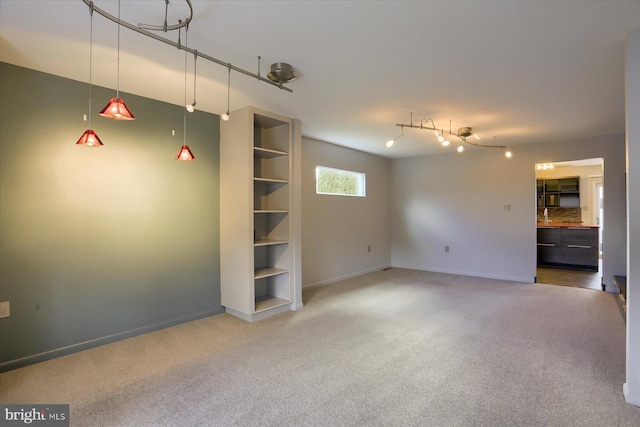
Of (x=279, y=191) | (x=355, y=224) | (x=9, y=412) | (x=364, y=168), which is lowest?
(x=9, y=412)

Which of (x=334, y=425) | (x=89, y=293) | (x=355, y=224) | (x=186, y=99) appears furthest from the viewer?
(x=355, y=224)

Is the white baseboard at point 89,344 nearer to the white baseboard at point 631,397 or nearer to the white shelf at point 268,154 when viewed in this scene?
the white shelf at point 268,154

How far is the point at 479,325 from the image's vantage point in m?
3.51

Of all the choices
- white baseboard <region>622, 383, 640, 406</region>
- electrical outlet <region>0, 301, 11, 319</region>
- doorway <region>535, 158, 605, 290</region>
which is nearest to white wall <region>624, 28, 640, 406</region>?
white baseboard <region>622, 383, 640, 406</region>

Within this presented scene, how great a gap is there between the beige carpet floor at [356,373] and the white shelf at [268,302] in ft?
0.52

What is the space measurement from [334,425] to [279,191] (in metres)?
2.82

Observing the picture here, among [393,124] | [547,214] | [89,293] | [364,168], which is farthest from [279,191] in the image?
[547,214]

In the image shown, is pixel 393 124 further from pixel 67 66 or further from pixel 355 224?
pixel 67 66

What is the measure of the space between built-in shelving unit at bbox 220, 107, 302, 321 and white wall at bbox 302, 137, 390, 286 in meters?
0.93

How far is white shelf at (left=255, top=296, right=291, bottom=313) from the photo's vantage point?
3.77 metres

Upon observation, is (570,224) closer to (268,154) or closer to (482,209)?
(482,209)

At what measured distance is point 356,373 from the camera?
247 cm

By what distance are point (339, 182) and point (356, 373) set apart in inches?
152

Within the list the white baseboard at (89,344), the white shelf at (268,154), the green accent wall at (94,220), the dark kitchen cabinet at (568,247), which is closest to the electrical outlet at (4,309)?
the green accent wall at (94,220)
